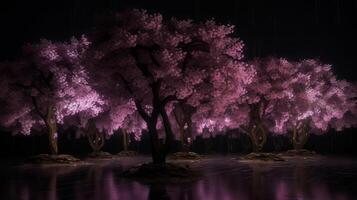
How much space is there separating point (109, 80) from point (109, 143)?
6619cm

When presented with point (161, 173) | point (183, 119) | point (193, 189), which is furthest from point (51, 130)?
point (193, 189)

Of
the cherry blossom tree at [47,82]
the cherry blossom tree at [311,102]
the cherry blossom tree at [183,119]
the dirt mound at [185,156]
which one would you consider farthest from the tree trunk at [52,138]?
the cherry blossom tree at [311,102]

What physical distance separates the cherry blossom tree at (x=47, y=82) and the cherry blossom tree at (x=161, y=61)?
42.1 ft

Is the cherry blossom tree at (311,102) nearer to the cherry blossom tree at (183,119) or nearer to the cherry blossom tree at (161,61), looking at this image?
the cherry blossom tree at (183,119)

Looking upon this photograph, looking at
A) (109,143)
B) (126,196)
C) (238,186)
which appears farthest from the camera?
(109,143)

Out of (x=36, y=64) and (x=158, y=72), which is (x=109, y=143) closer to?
(x=36, y=64)

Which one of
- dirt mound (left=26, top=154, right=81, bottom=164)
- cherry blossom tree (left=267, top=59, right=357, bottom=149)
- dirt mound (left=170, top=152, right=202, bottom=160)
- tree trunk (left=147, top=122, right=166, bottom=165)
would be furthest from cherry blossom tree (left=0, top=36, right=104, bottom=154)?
cherry blossom tree (left=267, top=59, right=357, bottom=149)

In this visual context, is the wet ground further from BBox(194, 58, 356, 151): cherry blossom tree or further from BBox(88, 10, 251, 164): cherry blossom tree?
BBox(194, 58, 356, 151): cherry blossom tree

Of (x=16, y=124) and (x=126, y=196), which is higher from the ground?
(x=16, y=124)

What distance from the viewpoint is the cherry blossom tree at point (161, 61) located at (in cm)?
3438

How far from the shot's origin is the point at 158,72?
34.2 metres

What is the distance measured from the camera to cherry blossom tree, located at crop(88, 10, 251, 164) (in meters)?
34.4

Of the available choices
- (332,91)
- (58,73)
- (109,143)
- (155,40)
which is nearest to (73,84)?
(58,73)

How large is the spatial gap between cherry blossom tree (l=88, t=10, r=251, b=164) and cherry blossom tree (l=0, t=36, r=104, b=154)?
12831 mm
